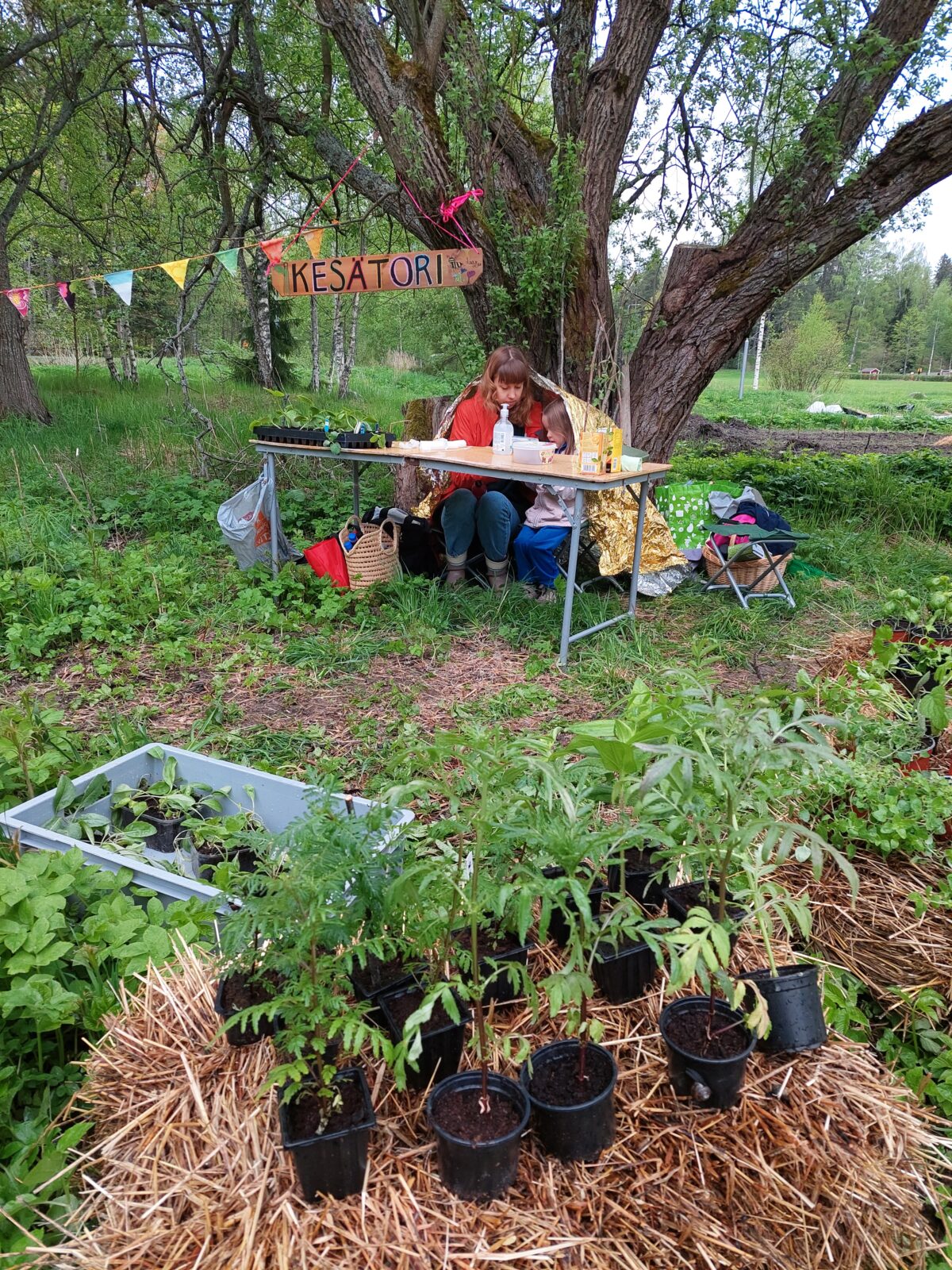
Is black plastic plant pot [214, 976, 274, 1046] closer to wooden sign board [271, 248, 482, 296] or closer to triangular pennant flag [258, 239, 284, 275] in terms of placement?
wooden sign board [271, 248, 482, 296]

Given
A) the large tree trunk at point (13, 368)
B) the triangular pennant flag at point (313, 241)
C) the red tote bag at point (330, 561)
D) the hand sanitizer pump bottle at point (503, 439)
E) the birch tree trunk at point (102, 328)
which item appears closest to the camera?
the hand sanitizer pump bottle at point (503, 439)

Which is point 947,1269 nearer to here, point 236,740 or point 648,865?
point 648,865

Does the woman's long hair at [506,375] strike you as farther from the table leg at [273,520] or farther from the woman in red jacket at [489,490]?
the table leg at [273,520]

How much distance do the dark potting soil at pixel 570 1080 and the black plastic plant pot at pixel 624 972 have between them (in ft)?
0.49

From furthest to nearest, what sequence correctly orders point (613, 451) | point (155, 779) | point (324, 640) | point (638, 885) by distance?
point (324, 640)
point (613, 451)
point (155, 779)
point (638, 885)

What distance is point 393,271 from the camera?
5.05 meters

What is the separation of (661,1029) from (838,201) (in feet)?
17.4

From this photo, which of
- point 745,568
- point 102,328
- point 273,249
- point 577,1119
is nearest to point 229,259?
point 273,249

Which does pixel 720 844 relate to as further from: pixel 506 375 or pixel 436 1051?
pixel 506 375

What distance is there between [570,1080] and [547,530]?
3.78m

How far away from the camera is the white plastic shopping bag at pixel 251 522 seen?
16.4 ft

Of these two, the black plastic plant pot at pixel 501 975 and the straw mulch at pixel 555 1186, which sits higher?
the black plastic plant pot at pixel 501 975

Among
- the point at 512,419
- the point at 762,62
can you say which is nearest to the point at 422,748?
the point at 512,419

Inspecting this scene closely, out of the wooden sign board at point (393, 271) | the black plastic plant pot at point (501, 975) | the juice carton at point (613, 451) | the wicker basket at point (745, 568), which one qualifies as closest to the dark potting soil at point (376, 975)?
the black plastic plant pot at point (501, 975)
